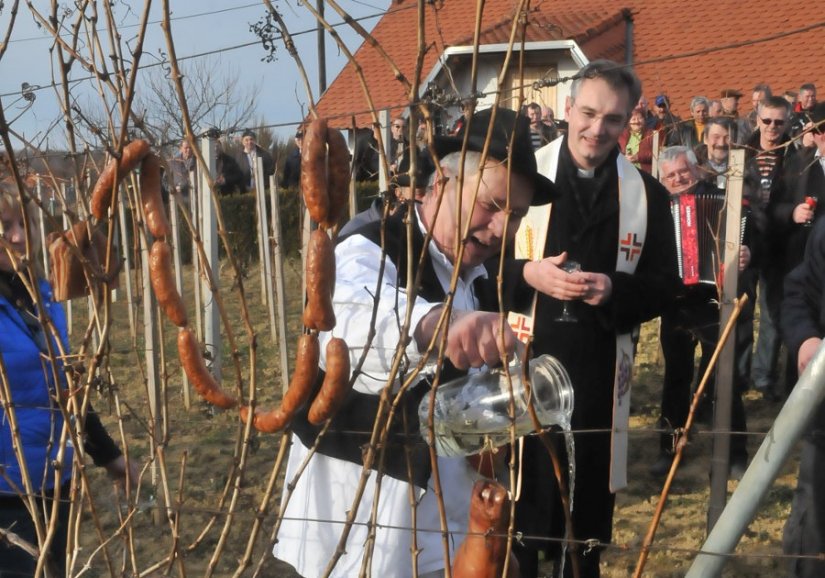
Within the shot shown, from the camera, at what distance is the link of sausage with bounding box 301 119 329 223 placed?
171 centimetres

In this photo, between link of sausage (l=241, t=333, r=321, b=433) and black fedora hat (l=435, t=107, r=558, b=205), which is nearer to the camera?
link of sausage (l=241, t=333, r=321, b=433)

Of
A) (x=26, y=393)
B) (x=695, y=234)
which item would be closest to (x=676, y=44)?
(x=695, y=234)

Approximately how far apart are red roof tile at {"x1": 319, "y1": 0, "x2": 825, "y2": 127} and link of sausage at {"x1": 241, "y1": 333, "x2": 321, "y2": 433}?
15.6 m

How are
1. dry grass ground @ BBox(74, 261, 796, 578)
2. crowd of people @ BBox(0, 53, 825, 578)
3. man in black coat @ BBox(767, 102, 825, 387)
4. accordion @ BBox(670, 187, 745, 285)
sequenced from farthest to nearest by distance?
man in black coat @ BBox(767, 102, 825, 387) < accordion @ BBox(670, 187, 745, 285) < dry grass ground @ BBox(74, 261, 796, 578) < crowd of people @ BBox(0, 53, 825, 578)

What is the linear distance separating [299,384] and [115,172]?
20.2 inches

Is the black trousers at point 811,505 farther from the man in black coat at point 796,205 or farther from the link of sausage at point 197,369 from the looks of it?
the man in black coat at point 796,205

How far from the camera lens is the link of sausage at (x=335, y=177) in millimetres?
1747

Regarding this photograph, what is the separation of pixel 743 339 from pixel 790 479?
3.86ft

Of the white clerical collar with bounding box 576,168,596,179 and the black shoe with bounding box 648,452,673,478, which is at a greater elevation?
the white clerical collar with bounding box 576,168,596,179

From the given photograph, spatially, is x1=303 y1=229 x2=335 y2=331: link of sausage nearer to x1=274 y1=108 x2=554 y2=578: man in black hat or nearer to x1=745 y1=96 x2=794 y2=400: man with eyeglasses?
x1=274 y1=108 x2=554 y2=578: man in black hat

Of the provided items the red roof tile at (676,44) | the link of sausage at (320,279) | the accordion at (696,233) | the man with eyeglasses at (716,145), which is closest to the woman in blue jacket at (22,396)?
the link of sausage at (320,279)

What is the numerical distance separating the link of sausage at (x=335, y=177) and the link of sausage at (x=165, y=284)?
303 millimetres

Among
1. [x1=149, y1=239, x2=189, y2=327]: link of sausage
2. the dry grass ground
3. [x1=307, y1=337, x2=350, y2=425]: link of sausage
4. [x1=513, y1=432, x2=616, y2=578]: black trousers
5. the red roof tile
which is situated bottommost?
the dry grass ground

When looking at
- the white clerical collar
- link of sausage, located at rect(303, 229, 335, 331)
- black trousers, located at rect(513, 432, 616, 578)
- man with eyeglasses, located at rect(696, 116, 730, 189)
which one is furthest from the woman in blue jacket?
man with eyeglasses, located at rect(696, 116, 730, 189)
